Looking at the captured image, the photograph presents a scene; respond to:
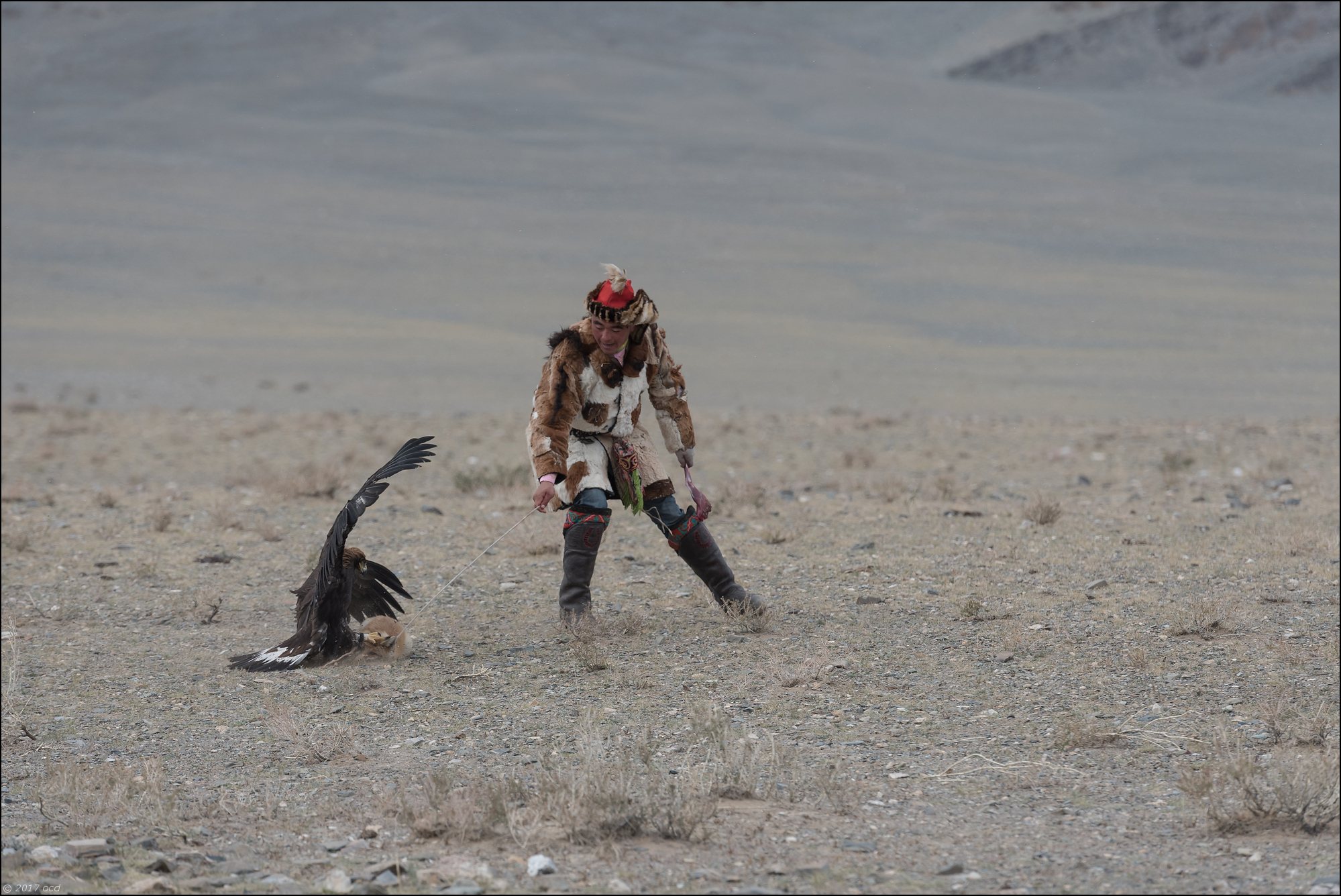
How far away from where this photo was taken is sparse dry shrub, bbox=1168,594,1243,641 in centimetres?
690

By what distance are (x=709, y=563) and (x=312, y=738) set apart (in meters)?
2.29

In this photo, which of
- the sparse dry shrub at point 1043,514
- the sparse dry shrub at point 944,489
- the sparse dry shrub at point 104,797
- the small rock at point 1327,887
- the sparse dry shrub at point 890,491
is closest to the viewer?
the small rock at point 1327,887

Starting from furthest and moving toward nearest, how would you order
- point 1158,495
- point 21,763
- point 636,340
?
1. point 1158,495
2. point 636,340
3. point 21,763

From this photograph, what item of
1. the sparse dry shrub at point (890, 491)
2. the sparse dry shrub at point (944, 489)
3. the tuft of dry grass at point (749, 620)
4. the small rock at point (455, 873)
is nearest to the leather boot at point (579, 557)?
the tuft of dry grass at point (749, 620)

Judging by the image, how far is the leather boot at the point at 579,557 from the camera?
23.4 feet

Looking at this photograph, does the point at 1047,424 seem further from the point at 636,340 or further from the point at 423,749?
the point at 423,749

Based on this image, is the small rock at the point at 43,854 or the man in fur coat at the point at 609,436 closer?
the small rock at the point at 43,854

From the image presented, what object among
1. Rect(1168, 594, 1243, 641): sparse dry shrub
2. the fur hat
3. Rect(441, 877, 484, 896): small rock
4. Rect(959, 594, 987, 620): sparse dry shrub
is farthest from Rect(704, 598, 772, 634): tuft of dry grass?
Rect(441, 877, 484, 896): small rock

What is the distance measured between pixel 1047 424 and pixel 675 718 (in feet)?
55.4

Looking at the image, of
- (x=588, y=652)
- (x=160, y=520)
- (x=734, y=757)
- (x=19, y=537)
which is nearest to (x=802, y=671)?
(x=588, y=652)

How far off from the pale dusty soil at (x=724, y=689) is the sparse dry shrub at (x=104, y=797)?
0.02m

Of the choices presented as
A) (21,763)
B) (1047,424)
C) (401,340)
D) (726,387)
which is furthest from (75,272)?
(21,763)

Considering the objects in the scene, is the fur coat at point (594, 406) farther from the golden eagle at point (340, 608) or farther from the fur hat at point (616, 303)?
the golden eagle at point (340, 608)

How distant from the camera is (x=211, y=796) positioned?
16.6ft
